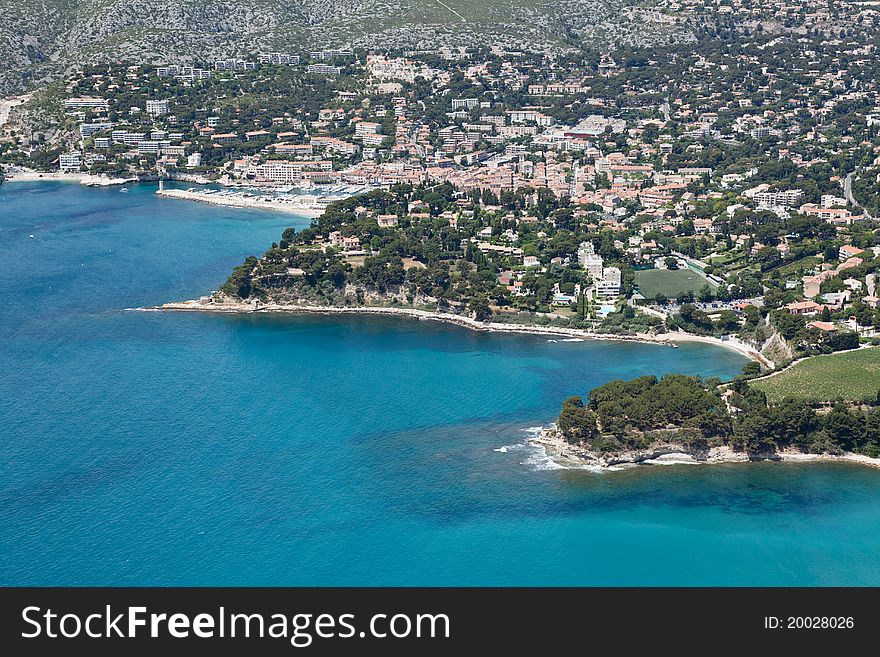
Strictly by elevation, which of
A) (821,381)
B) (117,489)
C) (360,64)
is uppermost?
(360,64)

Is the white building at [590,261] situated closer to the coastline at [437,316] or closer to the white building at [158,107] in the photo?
the coastline at [437,316]

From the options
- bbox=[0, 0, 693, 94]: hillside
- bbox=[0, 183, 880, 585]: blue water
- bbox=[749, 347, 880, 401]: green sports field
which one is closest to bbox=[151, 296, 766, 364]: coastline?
bbox=[0, 183, 880, 585]: blue water

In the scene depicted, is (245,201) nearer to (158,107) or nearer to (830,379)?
(158,107)

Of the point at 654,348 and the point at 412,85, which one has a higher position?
the point at 412,85

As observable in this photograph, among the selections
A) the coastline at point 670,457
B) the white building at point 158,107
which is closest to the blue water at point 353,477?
the coastline at point 670,457

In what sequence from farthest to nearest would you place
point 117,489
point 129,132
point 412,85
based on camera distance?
point 412,85 → point 129,132 → point 117,489

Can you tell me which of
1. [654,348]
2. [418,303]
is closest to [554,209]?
[418,303]

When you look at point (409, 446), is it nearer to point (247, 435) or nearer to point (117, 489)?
point (247, 435)
